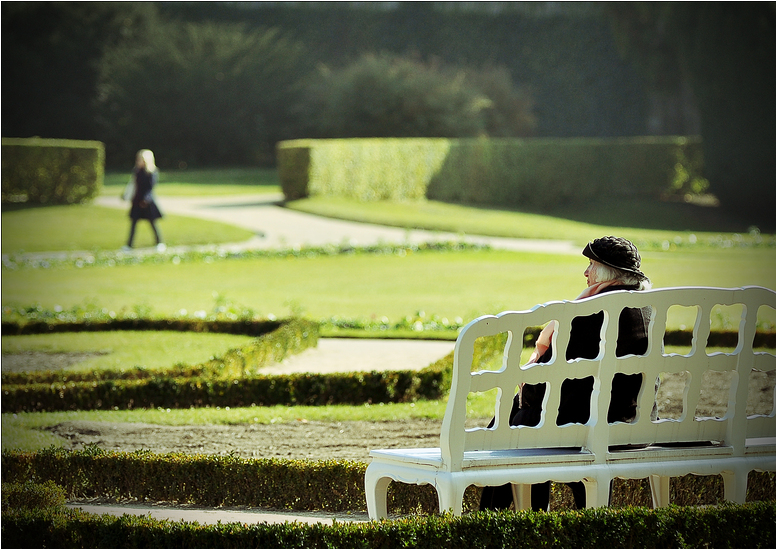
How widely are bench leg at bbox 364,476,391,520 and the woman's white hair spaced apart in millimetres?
1016

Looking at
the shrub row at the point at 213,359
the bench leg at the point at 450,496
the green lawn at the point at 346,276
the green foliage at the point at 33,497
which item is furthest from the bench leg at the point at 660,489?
the shrub row at the point at 213,359

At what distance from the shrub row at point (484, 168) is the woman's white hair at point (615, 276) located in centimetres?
2157

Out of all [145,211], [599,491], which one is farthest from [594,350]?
[145,211]

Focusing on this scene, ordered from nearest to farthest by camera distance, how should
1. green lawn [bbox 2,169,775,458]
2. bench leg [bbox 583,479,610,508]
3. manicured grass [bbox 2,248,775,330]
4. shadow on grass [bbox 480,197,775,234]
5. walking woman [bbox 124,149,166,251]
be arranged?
bench leg [bbox 583,479,610,508], green lawn [bbox 2,169,775,458], manicured grass [bbox 2,248,775,330], walking woman [bbox 124,149,166,251], shadow on grass [bbox 480,197,775,234]

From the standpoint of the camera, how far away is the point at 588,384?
10.7ft

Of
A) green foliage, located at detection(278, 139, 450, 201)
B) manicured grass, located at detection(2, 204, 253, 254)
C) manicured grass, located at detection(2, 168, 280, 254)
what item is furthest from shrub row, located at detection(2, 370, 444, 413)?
green foliage, located at detection(278, 139, 450, 201)

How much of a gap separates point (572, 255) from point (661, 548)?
1469 centimetres

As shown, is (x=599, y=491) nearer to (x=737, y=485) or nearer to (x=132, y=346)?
(x=737, y=485)

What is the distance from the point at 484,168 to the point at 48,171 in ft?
39.6

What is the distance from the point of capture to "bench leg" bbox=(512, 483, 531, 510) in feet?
11.0

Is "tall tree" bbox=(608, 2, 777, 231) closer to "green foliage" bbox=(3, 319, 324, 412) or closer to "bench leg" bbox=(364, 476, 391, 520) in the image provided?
"green foliage" bbox=(3, 319, 324, 412)

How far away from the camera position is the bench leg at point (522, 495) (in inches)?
132

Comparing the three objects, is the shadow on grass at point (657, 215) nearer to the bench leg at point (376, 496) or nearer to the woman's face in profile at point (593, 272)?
the woman's face in profile at point (593, 272)

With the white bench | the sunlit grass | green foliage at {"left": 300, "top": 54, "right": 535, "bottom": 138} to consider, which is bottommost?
the sunlit grass
